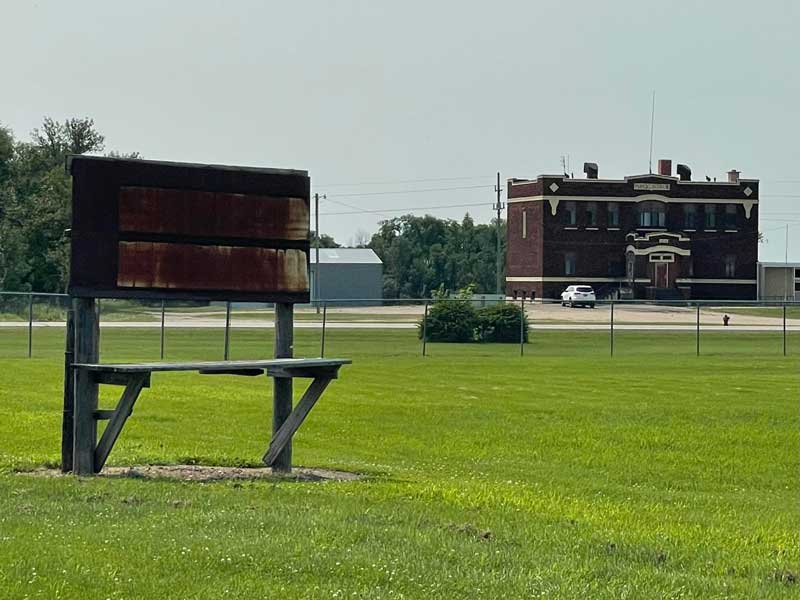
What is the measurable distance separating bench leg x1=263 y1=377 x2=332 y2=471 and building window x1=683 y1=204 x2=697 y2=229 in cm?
8376

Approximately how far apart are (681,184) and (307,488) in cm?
8607

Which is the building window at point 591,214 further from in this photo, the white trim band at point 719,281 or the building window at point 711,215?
the building window at point 711,215

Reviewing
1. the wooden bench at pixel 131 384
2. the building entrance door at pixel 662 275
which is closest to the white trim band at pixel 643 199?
the building entrance door at pixel 662 275

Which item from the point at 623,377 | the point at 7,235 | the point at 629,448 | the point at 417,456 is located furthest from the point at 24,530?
the point at 7,235

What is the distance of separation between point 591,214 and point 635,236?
3.41 m

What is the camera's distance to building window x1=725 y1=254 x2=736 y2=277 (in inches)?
3711

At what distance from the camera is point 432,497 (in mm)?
10938

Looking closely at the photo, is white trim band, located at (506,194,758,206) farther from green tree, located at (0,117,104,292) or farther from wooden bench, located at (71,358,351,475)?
wooden bench, located at (71,358,351,475)

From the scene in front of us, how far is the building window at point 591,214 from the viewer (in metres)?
92.1

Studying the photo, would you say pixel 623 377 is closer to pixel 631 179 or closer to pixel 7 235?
pixel 7 235

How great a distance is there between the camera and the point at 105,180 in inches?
494

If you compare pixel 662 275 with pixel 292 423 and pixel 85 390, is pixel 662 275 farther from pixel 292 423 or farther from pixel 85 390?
pixel 85 390

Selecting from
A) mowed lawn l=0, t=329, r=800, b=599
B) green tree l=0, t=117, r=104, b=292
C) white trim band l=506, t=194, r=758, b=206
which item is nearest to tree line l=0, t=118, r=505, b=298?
green tree l=0, t=117, r=104, b=292

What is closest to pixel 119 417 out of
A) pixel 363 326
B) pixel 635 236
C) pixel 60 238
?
pixel 363 326
